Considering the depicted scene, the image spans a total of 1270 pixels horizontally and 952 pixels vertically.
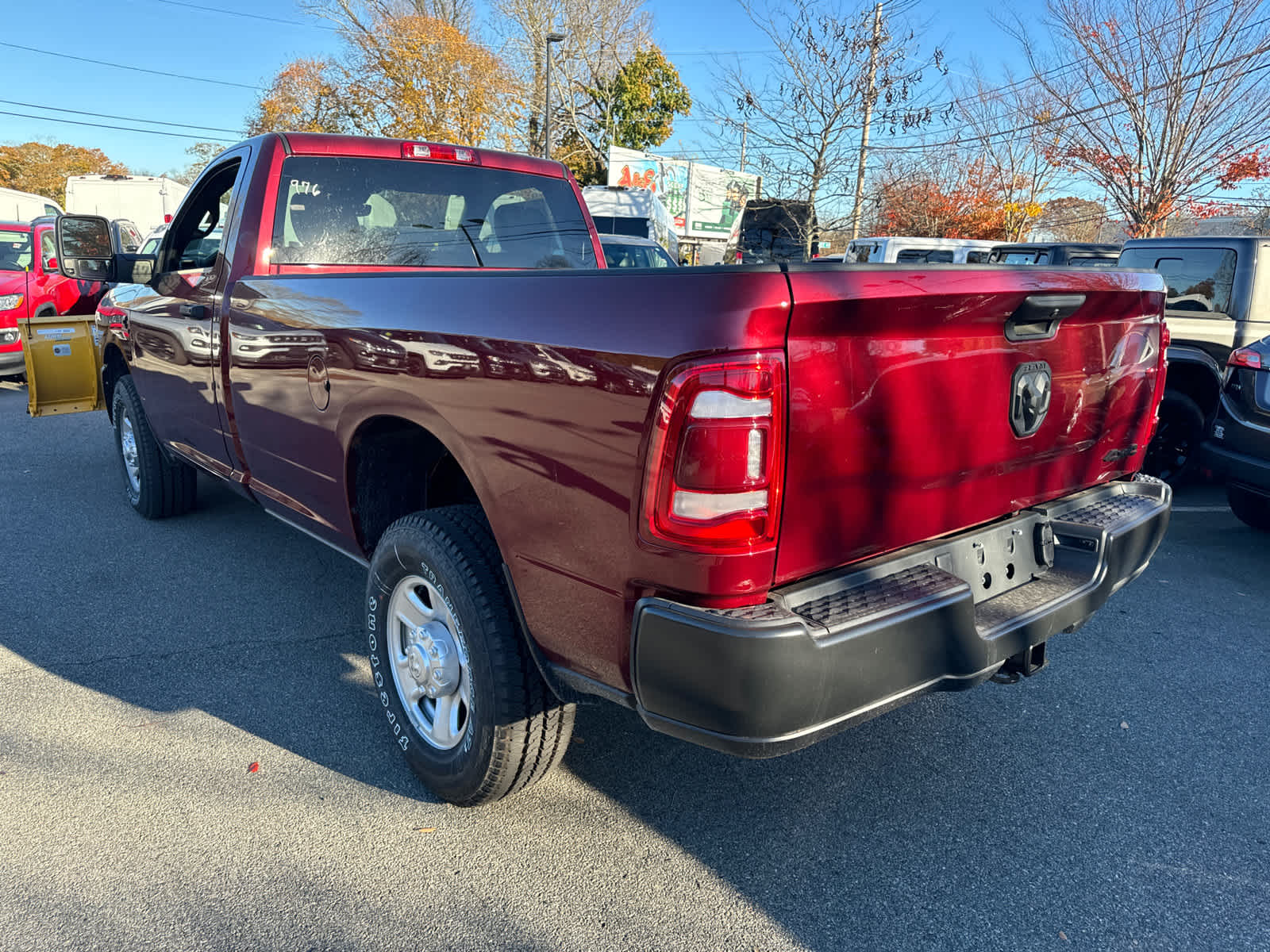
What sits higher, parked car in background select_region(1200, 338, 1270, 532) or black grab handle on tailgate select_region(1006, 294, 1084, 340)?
black grab handle on tailgate select_region(1006, 294, 1084, 340)

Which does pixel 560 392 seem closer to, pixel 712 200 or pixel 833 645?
pixel 833 645

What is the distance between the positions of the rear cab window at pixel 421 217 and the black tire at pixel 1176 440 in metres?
4.45

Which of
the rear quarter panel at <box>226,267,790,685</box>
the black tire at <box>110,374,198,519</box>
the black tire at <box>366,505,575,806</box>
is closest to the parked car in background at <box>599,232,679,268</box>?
the black tire at <box>110,374,198,519</box>

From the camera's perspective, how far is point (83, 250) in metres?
4.54

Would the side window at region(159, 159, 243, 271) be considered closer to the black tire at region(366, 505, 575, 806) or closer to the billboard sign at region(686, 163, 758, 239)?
the black tire at region(366, 505, 575, 806)

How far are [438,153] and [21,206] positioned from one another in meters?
22.7

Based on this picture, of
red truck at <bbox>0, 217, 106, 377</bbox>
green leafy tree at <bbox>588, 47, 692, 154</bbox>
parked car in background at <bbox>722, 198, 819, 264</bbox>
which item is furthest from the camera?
green leafy tree at <bbox>588, 47, 692, 154</bbox>

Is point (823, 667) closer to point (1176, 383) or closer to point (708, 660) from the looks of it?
point (708, 660)

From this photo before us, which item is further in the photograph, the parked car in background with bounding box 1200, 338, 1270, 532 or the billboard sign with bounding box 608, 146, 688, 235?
the billboard sign with bounding box 608, 146, 688, 235

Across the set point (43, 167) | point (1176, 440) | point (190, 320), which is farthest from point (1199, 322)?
point (43, 167)

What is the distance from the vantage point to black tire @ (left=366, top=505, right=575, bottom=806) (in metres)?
2.28

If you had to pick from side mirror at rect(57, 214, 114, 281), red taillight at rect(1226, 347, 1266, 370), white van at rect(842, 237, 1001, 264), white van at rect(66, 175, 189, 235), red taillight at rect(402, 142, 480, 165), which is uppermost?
white van at rect(66, 175, 189, 235)

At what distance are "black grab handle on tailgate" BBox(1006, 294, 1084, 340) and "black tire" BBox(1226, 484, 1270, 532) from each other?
153 inches

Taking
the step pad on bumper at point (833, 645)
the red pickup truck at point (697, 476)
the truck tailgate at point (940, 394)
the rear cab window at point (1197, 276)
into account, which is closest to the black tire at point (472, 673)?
the red pickup truck at point (697, 476)
